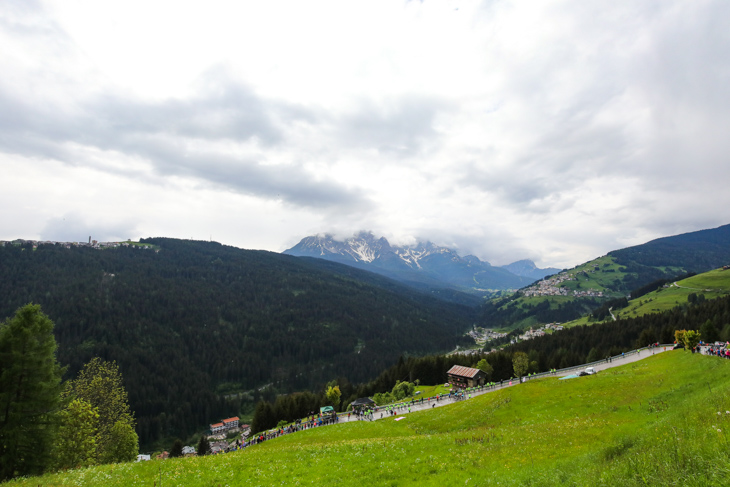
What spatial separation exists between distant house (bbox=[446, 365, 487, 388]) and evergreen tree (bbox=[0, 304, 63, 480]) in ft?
266

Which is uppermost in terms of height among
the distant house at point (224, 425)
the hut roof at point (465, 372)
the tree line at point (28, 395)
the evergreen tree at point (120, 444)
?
the tree line at point (28, 395)

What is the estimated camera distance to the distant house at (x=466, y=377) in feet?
268

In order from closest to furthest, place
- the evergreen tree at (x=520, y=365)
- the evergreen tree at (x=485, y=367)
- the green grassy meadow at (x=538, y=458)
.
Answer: the green grassy meadow at (x=538, y=458), the evergreen tree at (x=520, y=365), the evergreen tree at (x=485, y=367)

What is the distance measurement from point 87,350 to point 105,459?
188075 mm

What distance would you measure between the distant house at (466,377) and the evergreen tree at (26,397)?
80981 millimetres

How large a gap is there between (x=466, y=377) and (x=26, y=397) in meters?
84.0

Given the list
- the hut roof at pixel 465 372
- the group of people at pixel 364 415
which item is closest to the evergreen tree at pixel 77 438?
the group of people at pixel 364 415

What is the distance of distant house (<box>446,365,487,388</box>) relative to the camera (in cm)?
8175

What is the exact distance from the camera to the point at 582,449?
17.7 metres

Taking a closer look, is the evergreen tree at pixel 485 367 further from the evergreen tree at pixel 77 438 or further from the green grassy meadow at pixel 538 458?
the evergreen tree at pixel 77 438

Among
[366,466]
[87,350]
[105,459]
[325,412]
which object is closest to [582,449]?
[366,466]

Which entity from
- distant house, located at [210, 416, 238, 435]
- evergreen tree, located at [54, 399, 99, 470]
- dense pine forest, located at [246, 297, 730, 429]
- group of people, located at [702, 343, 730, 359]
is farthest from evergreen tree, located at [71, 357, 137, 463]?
distant house, located at [210, 416, 238, 435]

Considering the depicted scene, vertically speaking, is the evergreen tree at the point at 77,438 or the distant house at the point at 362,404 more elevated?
the evergreen tree at the point at 77,438

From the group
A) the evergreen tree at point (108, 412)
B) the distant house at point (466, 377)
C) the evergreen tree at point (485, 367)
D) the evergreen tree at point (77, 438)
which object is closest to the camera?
the evergreen tree at point (77, 438)
